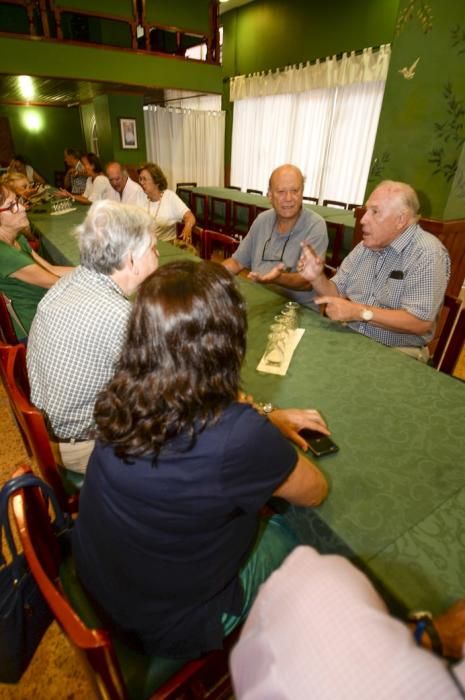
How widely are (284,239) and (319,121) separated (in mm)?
5638

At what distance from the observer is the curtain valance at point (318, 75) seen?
544cm

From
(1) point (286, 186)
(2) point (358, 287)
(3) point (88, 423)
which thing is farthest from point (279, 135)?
(3) point (88, 423)

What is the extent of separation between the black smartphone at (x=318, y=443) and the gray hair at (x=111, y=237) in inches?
35.7

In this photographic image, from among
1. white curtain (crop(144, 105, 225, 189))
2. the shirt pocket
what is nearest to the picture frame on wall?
white curtain (crop(144, 105, 225, 189))

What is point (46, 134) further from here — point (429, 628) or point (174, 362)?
point (429, 628)

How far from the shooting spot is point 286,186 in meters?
2.22


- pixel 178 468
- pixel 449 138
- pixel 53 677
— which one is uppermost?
pixel 449 138

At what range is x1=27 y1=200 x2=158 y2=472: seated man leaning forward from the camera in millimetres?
1169

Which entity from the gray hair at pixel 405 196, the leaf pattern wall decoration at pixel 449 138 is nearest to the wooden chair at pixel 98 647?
the gray hair at pixel 405 196

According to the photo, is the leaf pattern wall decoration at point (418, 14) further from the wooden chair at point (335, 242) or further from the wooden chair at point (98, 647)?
the wooden chair at point (98, 647)

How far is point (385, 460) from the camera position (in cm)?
94

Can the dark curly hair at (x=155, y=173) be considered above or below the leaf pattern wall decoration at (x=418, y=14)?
below

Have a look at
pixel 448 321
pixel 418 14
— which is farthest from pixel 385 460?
pixel 418 14

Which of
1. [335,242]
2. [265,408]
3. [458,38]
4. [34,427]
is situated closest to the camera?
[34,427]
